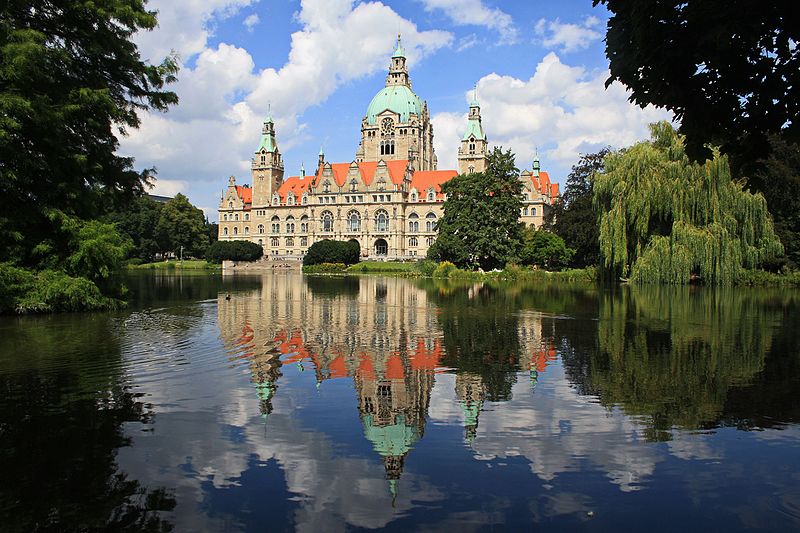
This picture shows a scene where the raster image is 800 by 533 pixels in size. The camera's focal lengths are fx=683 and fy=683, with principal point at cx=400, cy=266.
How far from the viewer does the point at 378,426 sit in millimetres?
7578

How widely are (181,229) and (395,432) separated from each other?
91.2 metres

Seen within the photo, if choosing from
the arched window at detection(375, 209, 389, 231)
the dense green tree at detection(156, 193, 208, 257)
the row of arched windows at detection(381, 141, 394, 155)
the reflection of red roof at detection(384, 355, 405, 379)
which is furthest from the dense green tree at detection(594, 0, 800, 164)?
the row of arched windows at detection(381, 141, 394, 155)

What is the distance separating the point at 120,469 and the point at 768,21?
22.3 feet

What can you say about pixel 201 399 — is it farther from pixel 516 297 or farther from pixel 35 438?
pixel 516 297

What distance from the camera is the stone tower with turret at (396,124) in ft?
334

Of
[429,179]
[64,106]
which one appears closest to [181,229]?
[429,179]

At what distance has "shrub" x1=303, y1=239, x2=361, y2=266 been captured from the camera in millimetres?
77250

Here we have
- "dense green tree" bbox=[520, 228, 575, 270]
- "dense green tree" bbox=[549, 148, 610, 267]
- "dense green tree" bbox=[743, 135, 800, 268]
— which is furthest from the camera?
"dense green tree" bbox=[520, 228, 575, 270]

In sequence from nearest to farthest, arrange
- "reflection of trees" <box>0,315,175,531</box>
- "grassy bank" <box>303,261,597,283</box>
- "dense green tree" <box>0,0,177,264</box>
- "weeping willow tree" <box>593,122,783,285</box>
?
"reflection of trees" <box>0,315,175,531</box> → "dense green tree" <box>0,0,177,264</box> → "weeping willow tree" <box>593,122,783,285</box> → "grassy bank" <box>303,261,597,283</box>

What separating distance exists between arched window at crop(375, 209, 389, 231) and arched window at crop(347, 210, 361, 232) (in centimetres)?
271

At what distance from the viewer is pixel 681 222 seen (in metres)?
34.9

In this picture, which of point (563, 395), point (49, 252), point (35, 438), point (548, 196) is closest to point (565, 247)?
point (548, 196)

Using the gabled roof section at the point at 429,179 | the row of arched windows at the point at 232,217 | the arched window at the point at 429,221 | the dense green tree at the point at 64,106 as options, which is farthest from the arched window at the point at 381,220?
the dense green tree at the point at 64,106

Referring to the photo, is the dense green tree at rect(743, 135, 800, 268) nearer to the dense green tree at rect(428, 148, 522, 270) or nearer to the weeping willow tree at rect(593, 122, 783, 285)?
the weeping willow tree at rect(593, 122, 783, 285)
